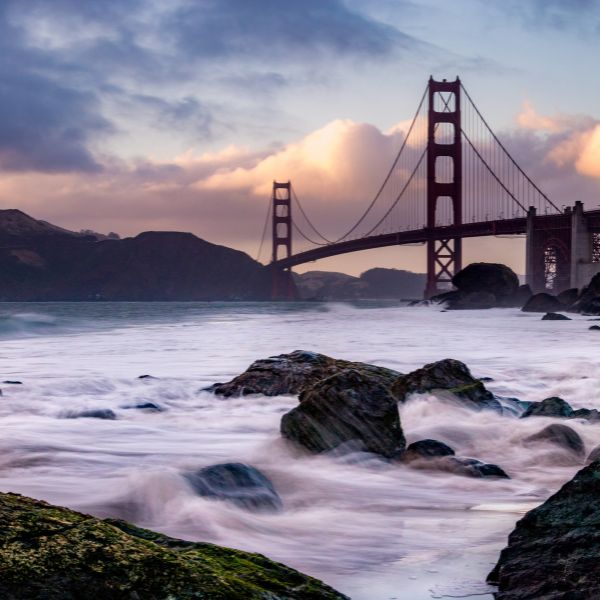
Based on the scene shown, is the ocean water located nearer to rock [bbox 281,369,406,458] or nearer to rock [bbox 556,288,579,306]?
rock [bbox 281,369,406,458]

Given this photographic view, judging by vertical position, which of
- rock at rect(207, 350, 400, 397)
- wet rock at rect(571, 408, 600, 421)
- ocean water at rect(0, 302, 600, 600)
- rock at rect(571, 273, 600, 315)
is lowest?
ocean water at rect(0, 302, 600, 600)

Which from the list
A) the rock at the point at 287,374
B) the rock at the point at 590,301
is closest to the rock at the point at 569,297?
the rock at the point at 590,301

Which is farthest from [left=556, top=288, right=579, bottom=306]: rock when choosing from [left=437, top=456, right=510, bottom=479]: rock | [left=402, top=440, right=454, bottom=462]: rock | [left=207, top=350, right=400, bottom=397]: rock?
[left=437, top=456, right=510, bottom=479]: rock

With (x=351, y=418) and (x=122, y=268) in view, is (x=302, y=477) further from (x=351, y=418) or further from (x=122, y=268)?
(x=122, y=268)

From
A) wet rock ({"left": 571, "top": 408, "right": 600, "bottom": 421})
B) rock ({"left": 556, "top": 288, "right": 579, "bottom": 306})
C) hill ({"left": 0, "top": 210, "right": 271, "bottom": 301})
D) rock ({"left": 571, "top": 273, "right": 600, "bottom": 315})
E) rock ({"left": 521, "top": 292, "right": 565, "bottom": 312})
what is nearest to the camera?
wet rock ({"left": 571, "top": 408, "right": 600, "bottom": 421})

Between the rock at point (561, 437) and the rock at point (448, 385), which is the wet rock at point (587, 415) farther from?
the rock at point (561, 437)

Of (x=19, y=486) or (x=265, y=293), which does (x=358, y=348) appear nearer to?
(x=19, y=486)
